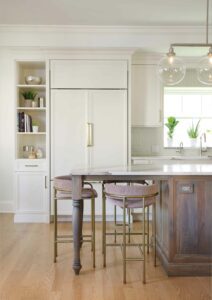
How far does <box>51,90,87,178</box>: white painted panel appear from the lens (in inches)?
195

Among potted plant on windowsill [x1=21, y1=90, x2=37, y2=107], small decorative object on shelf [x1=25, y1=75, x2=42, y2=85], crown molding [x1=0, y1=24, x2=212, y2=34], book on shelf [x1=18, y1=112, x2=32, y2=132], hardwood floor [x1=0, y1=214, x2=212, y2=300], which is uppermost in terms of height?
crown molding [x1=0, y1=24, x2=212, y2=34]

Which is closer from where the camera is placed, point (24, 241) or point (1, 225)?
point (24, 241)

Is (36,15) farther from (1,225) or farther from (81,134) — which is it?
(1,225)

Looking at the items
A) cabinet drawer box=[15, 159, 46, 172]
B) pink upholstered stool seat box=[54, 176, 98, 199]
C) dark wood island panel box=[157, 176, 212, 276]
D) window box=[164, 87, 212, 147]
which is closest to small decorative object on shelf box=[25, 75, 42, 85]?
cabinet drawer box=[15, 159, 46, 172]

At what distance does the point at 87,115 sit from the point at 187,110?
2028 millimetres

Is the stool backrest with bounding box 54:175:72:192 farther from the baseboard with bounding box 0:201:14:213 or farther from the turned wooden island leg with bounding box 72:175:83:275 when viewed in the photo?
the baseboard with bounding box 0:201:14:213

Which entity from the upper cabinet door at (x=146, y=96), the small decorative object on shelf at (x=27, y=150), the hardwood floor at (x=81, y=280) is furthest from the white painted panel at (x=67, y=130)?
the hardwood floor at (x=81, y=280)

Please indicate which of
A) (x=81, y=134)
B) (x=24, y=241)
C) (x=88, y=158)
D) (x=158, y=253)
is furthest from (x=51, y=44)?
(x=158, y=253)

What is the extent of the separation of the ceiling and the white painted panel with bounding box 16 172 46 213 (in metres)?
2.29

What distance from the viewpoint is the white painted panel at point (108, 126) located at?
16.3 feet

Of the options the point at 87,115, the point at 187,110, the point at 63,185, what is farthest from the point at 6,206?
the point at 187,110

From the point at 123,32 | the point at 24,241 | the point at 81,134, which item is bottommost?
the point at 24,241

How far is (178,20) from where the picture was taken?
5.00 meters

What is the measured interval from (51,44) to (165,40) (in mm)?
1776
